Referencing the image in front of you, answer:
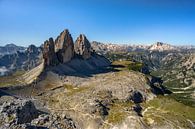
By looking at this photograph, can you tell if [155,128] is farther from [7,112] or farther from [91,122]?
[7,112]

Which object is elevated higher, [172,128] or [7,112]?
[7,112]

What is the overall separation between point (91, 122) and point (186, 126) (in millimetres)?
53466

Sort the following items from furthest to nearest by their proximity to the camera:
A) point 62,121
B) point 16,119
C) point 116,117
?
point 116,117
point 62,121
point 16,119

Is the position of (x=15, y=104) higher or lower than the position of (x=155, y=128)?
higher

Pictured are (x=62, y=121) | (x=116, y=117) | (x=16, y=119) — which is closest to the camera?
(x=16, y=119)

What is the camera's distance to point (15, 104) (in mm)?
181875

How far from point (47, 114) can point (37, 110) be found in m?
6.72

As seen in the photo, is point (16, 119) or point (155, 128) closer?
point (16, 119)

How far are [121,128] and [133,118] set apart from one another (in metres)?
11.2

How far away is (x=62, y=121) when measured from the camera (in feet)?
614

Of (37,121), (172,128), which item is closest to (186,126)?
(172,128)

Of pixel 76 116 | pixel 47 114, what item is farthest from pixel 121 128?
pixel 47 114

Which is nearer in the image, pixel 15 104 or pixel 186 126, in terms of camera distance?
pixel 15 104

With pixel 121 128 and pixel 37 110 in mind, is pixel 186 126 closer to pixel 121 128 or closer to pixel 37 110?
pixel 121 128
